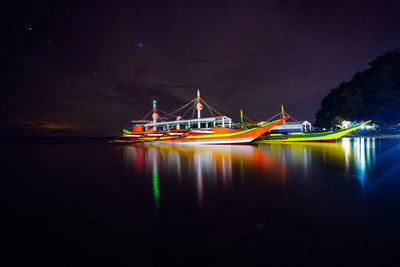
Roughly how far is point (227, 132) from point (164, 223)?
81.6 feet

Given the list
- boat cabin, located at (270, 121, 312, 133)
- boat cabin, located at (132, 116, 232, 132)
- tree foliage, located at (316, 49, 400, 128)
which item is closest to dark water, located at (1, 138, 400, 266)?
boat cabin, located at (132, 116, 232, 132)

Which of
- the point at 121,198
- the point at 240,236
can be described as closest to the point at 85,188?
the point at 121,198

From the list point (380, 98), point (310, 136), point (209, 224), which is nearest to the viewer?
point (209, 224)

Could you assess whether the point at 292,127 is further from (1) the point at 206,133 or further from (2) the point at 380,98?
(1) the point at 206,133

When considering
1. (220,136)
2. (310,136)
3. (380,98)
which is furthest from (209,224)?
(380,98)

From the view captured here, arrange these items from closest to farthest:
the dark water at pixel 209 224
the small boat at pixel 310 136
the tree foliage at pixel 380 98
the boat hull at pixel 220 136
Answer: the dark water at pixel 209 224 < the boat hull at pixel 220 136 < the small boat at pixel 310 136 < the tree foliage at pixel 380 98

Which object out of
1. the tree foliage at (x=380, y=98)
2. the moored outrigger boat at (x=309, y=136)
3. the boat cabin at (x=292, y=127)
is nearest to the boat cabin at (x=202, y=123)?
the moored outrigger boat at (x=309, y=136)

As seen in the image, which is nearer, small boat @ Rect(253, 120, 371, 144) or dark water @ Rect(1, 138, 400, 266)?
dark water @ Rect(1, 138, 400, 266)

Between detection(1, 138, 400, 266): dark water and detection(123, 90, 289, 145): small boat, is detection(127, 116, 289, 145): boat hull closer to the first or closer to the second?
detection(123, 90, 289, 145): small boat

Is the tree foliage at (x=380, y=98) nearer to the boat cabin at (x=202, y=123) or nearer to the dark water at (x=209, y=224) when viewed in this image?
the boat cabin at (x=202, y=123)

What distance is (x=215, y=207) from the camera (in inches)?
166

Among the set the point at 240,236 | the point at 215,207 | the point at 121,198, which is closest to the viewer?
the point at 240,236

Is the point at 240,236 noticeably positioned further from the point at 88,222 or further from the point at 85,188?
Result: the point at 85,188

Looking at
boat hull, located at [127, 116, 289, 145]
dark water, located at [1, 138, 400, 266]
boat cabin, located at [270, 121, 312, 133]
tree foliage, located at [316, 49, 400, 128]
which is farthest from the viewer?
boat cabin, located at [270, 121, 312, 133]
